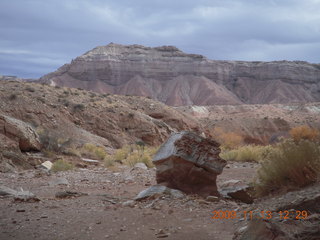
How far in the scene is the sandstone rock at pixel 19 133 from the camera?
51.3ft

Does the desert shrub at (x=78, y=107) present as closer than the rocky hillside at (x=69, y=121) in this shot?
No

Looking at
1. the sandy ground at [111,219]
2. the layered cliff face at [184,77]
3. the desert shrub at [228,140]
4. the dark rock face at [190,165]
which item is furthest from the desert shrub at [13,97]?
the layered cliff face at [184,77]

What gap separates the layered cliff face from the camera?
9869 cm

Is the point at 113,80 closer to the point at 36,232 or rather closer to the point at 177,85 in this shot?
the point at 177,85

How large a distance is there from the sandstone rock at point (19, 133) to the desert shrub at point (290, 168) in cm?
1152

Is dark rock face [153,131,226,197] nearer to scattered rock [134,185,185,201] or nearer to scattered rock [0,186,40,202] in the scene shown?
scattered rock [134,185,185,201]

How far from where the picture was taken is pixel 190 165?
25.9 feet

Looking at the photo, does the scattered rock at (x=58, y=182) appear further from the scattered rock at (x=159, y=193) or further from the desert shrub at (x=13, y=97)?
the desert shrub at (x=13, y=97)

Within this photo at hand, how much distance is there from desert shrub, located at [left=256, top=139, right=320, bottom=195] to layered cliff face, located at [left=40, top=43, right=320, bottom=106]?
87.3 metres

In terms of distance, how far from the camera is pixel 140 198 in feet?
24.3

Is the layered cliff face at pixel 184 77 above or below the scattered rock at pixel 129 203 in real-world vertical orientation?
above

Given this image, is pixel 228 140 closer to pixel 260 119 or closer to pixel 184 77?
pixel 260 119

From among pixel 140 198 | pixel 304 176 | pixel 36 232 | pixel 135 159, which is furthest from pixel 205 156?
pixel 135 159
